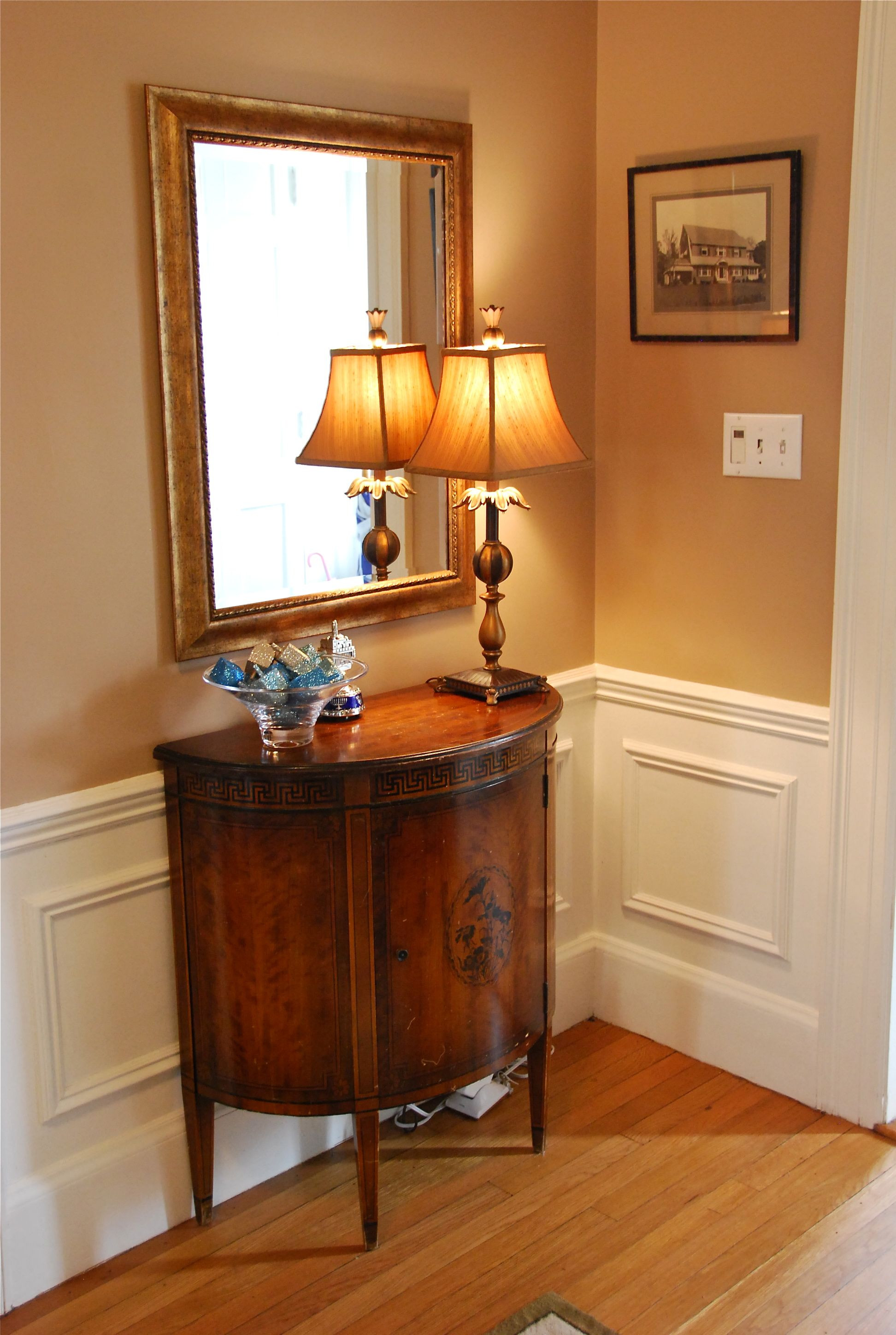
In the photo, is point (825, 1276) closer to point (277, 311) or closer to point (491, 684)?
point (491, 684)

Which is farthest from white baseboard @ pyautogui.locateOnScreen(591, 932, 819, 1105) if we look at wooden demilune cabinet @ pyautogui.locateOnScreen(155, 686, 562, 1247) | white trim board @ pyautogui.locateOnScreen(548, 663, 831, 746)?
wooden demilune cabinet @ pyautogui.locateOnScreen(155, 686, 562, 1247)

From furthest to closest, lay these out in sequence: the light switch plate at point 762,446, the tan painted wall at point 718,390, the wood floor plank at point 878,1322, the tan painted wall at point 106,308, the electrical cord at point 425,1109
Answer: the electrical cord at point 425,1109 < the light switch plate at point 762,446 < the tan painted wall at point 718,390 < the wood floor plank at point 878,1322 < the tan painted wall at point 106,308

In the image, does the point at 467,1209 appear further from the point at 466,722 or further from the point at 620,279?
the point at 620,279

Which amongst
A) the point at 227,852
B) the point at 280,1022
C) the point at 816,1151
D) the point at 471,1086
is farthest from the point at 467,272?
the point at 816,1151

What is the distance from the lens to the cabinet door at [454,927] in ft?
7.01

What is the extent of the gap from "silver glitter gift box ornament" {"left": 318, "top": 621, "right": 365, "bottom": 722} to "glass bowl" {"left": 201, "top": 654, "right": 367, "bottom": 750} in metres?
0.10

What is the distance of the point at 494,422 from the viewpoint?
7.27ft

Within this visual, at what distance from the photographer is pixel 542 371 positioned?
7.61ft

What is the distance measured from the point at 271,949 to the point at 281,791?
0.27 m

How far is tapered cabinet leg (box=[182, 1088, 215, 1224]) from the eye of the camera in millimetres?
2281

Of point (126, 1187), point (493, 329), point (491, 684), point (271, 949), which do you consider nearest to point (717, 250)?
point (493, 329)

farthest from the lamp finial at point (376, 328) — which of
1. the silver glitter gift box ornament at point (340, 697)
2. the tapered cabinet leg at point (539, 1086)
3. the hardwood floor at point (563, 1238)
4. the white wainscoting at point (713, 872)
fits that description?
the hardwood floor at point (563, 1238)

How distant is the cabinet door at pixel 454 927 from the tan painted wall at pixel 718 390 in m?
0.62

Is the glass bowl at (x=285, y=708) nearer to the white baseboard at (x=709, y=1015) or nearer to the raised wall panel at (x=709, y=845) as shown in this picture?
the raised wall panel at (x=709, y=845)
